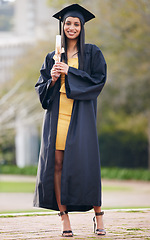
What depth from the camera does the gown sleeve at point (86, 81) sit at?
399cm

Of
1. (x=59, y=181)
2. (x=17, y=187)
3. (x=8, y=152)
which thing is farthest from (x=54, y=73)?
(x=8, y=152)

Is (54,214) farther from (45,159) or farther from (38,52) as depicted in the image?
(38,52)

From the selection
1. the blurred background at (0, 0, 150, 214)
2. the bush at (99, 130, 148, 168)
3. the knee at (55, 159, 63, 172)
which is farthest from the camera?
the bush at (99, 130, 148, 168)

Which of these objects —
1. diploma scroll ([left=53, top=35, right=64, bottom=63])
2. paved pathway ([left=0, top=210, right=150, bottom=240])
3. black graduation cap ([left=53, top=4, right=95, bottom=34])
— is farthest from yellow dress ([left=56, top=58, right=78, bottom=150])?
paved pathway ([left=0, top=210, right=150, bottom=240])

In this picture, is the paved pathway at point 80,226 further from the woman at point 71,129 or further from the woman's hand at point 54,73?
the woman's hand at point 54,73

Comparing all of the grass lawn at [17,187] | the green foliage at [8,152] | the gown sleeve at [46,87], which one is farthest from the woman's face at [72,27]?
the green foliage at [8,152]

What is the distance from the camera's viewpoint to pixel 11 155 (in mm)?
27281

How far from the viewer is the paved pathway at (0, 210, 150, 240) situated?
398 centimetres

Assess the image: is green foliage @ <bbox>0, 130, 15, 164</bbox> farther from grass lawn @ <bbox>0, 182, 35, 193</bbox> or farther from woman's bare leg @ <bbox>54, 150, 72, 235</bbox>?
woman's bare leg @ <bbox>54, 150, 72, 235</bbox>

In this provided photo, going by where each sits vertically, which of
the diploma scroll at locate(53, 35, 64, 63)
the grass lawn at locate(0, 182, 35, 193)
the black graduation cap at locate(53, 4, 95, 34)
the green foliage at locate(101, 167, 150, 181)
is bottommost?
the grass lawn at locate(0, 182, 35, 193)

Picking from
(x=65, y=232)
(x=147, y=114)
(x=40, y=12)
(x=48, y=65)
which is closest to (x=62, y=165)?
(x=65, y=232)

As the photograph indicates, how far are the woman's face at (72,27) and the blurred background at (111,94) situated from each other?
31.2ft

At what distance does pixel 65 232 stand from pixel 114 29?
13.4 m

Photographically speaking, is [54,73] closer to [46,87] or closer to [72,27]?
[46,87]
